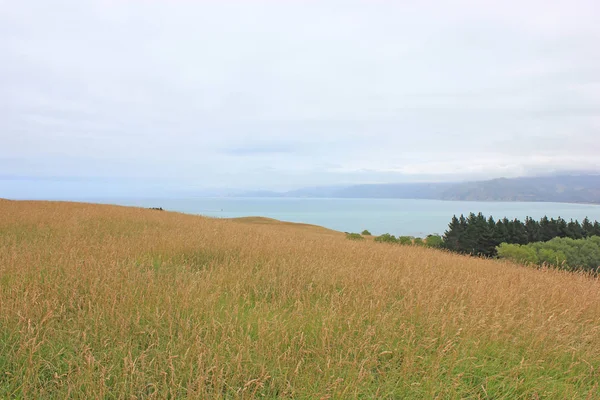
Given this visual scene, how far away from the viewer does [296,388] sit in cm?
282

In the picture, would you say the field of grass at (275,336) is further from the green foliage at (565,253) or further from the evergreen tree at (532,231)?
the evergreen tree at (532,231)

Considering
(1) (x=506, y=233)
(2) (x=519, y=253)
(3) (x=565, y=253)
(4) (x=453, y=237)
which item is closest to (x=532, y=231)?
(1) (x=506, y=233)

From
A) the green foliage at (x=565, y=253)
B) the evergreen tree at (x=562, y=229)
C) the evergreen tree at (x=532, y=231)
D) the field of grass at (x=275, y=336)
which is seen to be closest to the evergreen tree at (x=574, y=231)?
the evergreen tree at (x=562, y=229)

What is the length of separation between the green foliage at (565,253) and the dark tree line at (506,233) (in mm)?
13336

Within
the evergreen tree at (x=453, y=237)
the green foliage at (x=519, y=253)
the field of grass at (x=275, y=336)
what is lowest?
the evergreen tree at (x=453, y=237)

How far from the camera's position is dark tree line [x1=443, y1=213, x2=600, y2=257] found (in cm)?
3724

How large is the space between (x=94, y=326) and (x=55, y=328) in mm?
492

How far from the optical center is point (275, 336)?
138 inches

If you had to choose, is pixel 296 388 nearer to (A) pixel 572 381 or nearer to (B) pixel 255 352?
(B) pixel 255 352

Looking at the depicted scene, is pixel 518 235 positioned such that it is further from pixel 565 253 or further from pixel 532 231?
pixel 565 253

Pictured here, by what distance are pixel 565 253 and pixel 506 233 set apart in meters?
16.8

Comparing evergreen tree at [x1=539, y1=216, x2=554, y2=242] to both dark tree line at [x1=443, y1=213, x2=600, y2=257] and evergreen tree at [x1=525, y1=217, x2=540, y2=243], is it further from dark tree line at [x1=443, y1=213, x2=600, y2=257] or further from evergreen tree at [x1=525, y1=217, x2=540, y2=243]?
evergreen tree at [x1=525, y1=217, x2=540, y2=243]

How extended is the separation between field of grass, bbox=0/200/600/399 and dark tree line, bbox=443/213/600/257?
35.6 m

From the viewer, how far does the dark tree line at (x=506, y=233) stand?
3724 centimetres
